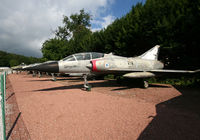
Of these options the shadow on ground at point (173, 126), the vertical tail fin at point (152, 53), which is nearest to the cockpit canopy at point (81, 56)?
the shadow on ground at point (173, 126)

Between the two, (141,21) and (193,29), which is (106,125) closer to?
(193,29)

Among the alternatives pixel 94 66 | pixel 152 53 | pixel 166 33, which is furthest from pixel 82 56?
pixel 166 33

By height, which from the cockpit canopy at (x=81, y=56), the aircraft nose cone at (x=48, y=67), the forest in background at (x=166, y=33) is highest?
the forest in background at (x=166, y=33)

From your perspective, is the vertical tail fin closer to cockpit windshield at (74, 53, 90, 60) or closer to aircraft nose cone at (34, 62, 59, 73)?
cockpit windshield at (74, 53, 90, 60)

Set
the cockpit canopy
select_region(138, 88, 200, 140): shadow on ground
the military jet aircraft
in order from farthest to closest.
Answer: the cockpit canopy → the military jet aircraft → select_region(138, 88, 200, 140): shadow on ground

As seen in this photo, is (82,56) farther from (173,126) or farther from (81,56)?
(173,126)

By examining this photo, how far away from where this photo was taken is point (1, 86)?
2316 millimetres

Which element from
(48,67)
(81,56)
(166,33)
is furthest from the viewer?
(166,33)

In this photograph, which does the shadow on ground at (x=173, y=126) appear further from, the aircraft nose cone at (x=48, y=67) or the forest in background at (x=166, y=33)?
the forest in background at (x=166, y=33)

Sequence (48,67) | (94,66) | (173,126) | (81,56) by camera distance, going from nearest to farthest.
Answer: (173,126) → (48,67) → (94,66) → (81,56)

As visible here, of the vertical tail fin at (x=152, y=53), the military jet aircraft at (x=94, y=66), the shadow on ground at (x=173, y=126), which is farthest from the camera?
the vertical tail fin at (x=152, y=53)

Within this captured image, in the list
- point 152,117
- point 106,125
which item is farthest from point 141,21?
point 106,125

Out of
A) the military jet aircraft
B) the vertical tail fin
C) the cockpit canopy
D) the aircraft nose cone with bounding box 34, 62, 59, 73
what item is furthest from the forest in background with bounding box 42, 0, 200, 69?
the aircraft nose cone with bounding box 34, 62, 59, 73

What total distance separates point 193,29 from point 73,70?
9.94 m
